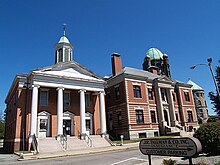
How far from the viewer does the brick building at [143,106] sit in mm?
31875

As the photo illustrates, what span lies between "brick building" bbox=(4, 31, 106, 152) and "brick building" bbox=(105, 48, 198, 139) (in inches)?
151

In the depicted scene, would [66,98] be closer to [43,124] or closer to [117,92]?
[43,124]

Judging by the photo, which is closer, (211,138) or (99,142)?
(211,138)

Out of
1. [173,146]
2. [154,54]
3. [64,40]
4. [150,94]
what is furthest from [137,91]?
[154,54]

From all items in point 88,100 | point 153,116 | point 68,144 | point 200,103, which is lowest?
point 68,144

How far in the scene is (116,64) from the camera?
37.2 m

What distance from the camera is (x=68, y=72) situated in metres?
29.3

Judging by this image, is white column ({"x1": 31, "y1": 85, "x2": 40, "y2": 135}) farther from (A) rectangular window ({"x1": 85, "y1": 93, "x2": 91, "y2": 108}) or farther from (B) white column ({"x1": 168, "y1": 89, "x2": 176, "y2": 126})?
(B) white column ({"x1": 168, "y1": 89, "x2": 176, "y2": 126})

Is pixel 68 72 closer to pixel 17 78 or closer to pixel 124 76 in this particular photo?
pixel 17 78

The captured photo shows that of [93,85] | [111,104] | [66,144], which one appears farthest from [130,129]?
[66,144]

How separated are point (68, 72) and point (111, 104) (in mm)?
10723

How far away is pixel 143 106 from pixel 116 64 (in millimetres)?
9718

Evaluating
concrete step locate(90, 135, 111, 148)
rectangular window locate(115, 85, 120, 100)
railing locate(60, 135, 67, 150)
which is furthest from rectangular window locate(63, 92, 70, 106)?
rectangular window locate(115, 85, 120, 100)

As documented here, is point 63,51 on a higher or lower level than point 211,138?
higher
